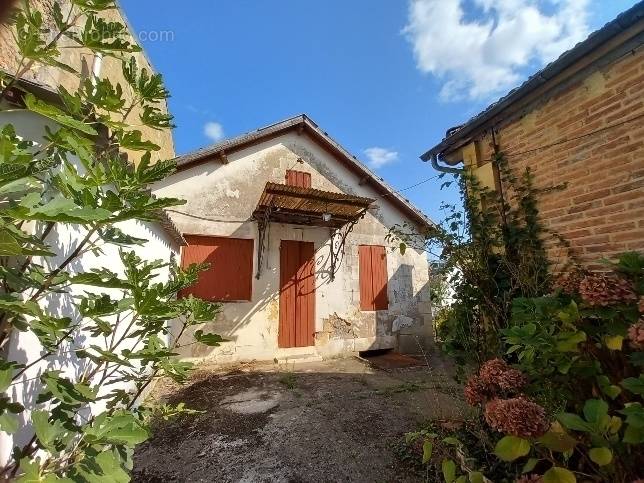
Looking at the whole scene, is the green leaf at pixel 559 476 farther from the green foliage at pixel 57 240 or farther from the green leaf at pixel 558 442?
the green foliage at pixel 57 240

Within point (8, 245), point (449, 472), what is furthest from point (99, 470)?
point (449, 472)

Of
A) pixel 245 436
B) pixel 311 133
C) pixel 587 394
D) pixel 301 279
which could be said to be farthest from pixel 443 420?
pixel 311 133

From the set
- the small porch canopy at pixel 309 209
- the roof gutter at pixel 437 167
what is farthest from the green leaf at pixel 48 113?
the small porch canopy at pixel 309 209

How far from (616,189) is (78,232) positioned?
Result: 4.88m

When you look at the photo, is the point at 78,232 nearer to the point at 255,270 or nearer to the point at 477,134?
the point at 477,134

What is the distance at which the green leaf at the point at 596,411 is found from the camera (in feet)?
6.05

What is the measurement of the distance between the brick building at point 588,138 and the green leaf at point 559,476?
6.78ft

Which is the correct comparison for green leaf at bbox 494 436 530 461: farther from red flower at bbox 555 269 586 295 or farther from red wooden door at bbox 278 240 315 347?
red wooden door at bbox 278 240 315 347

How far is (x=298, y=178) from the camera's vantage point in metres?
9.38

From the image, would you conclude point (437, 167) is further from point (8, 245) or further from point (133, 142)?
point (8, 245)

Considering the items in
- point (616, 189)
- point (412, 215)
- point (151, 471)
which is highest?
point (412, 215)

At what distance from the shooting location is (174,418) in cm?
426

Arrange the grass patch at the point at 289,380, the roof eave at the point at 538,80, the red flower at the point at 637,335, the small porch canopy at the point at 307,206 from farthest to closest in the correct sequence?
the small porch canopy at the point at 307,206
the grass patch at the point at 289,380
the roof eave at the point at 538,80
the red flower at the point at 637,335

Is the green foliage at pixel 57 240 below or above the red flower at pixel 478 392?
above
